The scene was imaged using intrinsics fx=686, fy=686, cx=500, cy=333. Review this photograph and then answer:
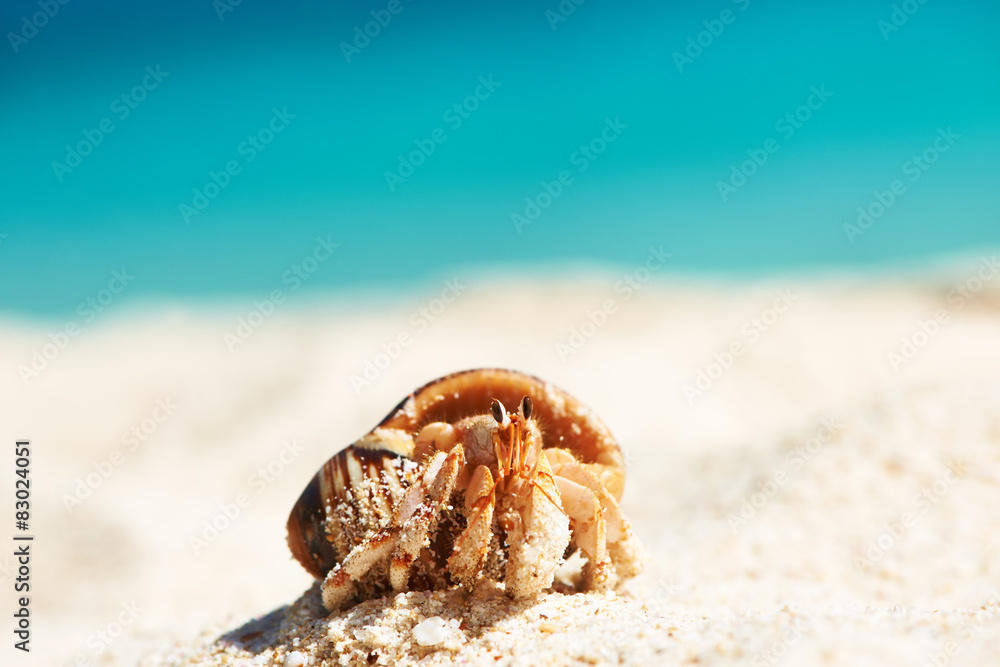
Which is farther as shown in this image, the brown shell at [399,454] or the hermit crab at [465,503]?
the brown shell at [399,454]

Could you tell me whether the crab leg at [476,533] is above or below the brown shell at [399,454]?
below

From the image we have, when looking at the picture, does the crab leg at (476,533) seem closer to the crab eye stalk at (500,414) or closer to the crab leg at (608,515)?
the crab eye stalk at (500,414)

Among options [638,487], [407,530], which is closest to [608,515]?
[407,530]

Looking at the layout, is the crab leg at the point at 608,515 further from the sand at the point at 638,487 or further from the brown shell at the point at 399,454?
the brown shell at the point at 399,454

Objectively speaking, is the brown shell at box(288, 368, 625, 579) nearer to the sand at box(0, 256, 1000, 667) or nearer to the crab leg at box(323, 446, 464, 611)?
the crab leg at box(323, 446, 464, 611)

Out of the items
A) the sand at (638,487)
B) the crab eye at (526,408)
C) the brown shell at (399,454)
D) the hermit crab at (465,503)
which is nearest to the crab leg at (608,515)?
the hermit crab at (465,503)

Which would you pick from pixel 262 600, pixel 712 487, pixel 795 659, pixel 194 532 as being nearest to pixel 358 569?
pixel 795 659
